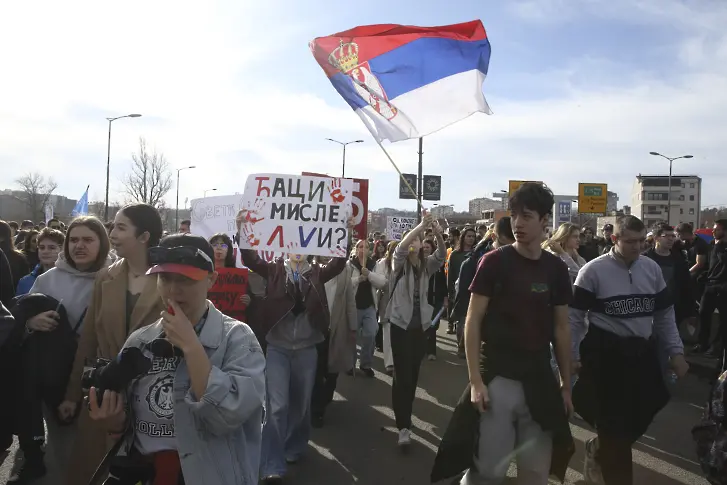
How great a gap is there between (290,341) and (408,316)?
1.25 meters

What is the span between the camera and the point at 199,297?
2375 millimetres

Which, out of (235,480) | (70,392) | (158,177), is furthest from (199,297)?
(158,177)

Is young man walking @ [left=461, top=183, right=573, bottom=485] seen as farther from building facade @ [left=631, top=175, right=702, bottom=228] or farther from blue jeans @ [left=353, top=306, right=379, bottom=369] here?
building facade @ [left=631, top=175, right=702, bottom=228]

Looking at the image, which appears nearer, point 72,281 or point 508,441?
point 508,441

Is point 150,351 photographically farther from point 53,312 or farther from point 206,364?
point 53,312

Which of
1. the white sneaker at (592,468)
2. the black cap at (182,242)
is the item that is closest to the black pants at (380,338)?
the white sneaker at (592,468)

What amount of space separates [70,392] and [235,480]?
5.51 ft

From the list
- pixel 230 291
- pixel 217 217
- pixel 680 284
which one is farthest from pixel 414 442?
pixel 680 284

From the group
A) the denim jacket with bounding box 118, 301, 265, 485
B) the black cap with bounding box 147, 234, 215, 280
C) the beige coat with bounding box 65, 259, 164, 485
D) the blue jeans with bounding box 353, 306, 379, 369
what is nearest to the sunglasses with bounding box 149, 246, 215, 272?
the black cap with bounding box 147, 234, 215, 280

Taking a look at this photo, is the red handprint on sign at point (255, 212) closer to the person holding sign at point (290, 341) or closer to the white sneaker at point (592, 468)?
the person holding sign at point (290, 341)

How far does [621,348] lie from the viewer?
438 cm

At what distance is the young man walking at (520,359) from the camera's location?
11.1 feet

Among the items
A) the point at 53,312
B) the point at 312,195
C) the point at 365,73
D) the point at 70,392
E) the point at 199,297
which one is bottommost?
the point at 70,392

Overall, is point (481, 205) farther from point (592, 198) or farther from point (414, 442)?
point (414, 442)
